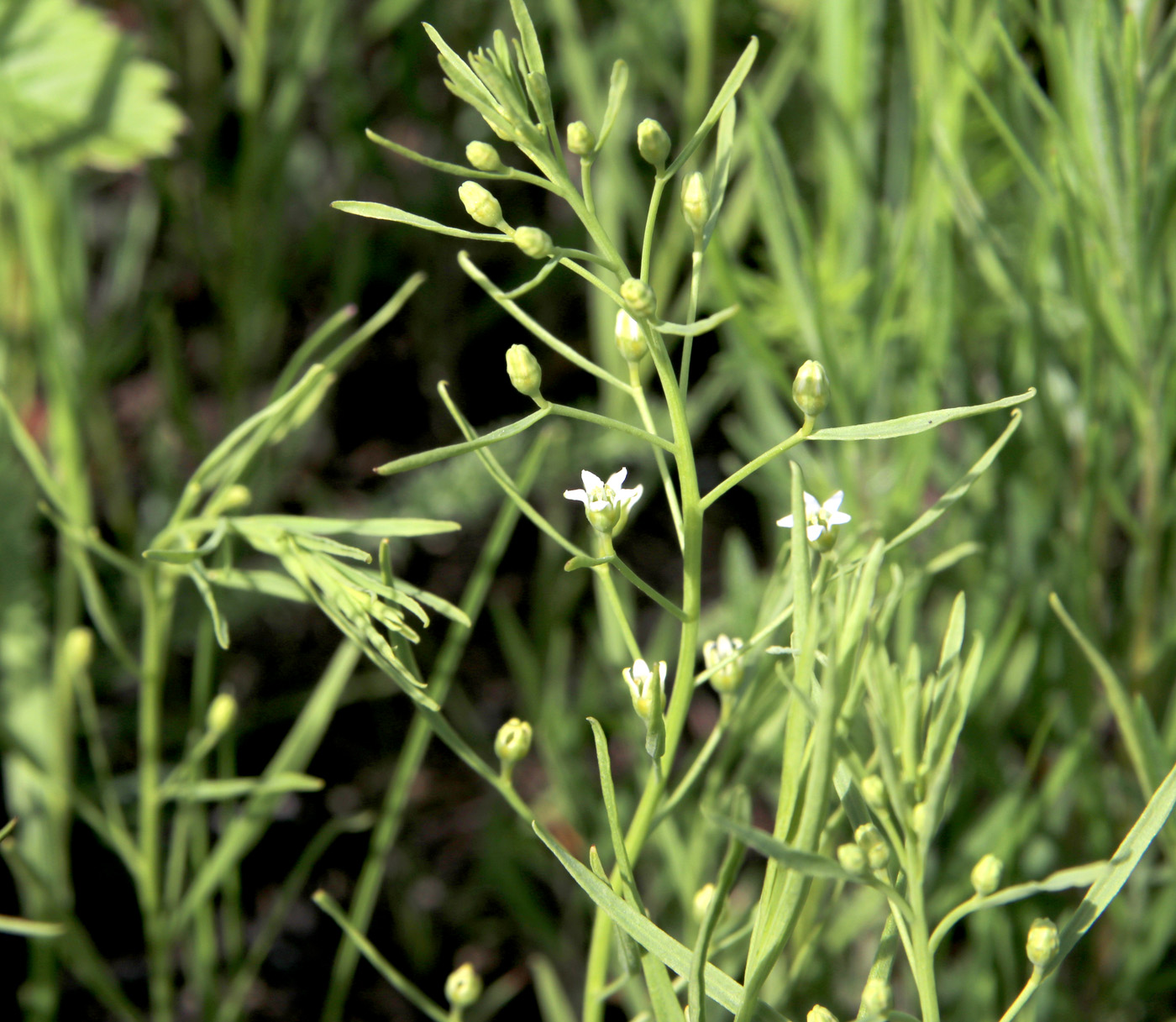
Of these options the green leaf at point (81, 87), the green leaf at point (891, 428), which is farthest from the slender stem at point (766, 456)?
the green leaf at point (81, 87)

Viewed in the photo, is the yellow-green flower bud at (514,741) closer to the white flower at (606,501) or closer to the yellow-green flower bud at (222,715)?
the white flower at (606,501)

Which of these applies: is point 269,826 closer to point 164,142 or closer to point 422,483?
point 422,483

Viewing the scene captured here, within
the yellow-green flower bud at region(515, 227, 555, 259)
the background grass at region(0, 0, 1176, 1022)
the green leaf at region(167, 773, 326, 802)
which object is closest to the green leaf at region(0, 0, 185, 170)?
the background grass at region(0, 0, 1176, 1022)

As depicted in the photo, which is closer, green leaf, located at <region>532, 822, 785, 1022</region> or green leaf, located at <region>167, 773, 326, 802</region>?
green leaf, located at <region>532, 822, 785, 1022</region>

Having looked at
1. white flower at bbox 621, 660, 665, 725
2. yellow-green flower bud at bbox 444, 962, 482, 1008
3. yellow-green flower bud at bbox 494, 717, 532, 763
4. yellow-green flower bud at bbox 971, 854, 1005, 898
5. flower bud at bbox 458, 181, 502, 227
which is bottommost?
yellow-green flower bud at bbox 444, 962, 482, 1008

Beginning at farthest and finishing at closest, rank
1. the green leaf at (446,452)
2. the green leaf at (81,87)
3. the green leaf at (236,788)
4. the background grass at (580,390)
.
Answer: the green leaf at (81,87) → the background grass at (580,390) → the green leaf at (236,788) → the green leaf at (446,452)

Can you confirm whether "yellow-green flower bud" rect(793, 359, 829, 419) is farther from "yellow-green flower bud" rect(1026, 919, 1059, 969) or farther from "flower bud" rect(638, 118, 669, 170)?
"yellow-green flower bud" rect(1026, 919, 1059, 969)

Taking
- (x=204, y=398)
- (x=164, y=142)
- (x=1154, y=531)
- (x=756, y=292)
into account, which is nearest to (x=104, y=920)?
(x=204, y=398)
